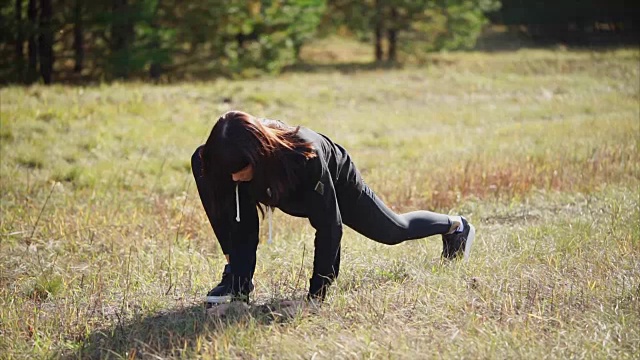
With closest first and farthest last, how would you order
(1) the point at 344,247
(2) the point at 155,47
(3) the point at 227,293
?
(3) the point at 227,293 → (1) the point at 344,247 → (2) the point at 155,47

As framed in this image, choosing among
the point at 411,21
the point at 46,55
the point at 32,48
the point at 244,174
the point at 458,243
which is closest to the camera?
the point at 244,174

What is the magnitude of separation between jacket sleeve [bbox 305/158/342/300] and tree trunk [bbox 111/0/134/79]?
625 inches

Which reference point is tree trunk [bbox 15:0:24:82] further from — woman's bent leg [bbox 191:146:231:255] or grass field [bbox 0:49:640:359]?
woman's bent leg [bbox 191:146:231:255]

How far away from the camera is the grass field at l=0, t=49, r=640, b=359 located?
4.17 m

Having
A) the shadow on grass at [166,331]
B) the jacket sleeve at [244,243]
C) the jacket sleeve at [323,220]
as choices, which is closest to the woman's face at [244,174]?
the jacket sleeve at [323,220]

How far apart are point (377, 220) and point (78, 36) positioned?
56.8 ft

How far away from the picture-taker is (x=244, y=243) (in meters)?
4.59

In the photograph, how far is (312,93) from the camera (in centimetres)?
1781

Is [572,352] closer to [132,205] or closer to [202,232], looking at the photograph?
[202,232]

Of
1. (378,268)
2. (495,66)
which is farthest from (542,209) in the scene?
(495,66)

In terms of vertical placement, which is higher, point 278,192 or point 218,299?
point 278,192

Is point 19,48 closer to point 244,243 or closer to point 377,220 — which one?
point 244,243

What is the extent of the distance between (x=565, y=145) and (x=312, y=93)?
27.3 ft

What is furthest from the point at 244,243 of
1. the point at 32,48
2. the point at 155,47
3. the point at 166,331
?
the point at 155,47
